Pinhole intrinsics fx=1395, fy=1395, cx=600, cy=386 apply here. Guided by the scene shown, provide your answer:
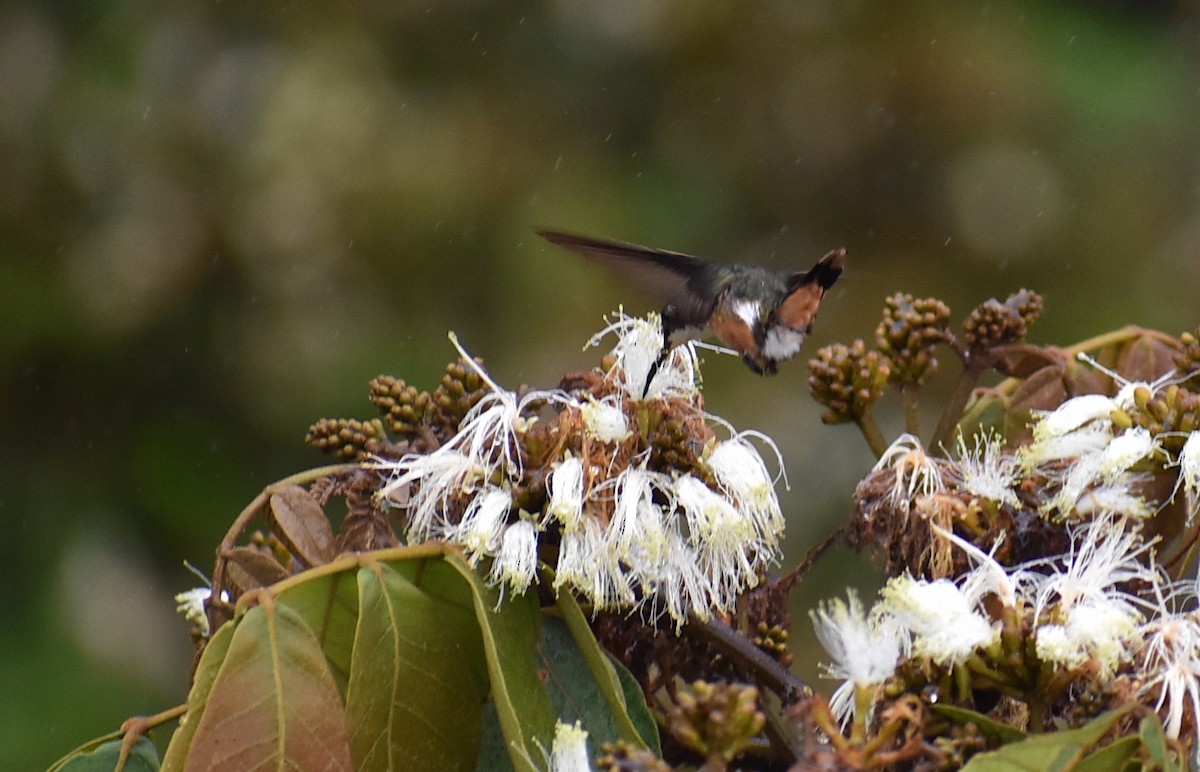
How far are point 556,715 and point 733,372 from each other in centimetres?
254

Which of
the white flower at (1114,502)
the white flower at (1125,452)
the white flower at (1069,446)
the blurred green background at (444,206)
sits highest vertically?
the white flower at (1125,452)

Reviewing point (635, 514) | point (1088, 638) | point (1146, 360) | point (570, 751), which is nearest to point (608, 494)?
point (635, 514)

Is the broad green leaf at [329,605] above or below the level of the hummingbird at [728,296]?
below

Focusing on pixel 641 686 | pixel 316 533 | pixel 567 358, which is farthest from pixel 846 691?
pixel 567 358

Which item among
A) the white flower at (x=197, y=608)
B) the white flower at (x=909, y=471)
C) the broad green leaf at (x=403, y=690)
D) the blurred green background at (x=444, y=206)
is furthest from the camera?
the blurred green background at (x=444, y=206)

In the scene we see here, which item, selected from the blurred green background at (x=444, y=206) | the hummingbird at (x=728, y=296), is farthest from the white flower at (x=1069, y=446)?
the blurred green background at (x=444, y=206)

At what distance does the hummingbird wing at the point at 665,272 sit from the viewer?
2.94ft

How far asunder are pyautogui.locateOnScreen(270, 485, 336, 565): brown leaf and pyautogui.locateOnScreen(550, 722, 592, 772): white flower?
0.18 meters

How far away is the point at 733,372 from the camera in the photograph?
3.21 metres

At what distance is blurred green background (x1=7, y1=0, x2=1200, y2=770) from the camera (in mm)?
3031

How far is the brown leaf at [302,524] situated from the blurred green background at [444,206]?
2.13 m

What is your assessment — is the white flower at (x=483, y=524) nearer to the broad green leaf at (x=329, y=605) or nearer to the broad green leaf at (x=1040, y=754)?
the broad green leaf at (x=329, y=605)

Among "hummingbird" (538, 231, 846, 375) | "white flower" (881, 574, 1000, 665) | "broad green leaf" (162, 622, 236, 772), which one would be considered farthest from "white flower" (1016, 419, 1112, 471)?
"broad green leaf" (162, 622, 236, 772)

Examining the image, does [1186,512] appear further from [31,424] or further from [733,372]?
[31,424]
